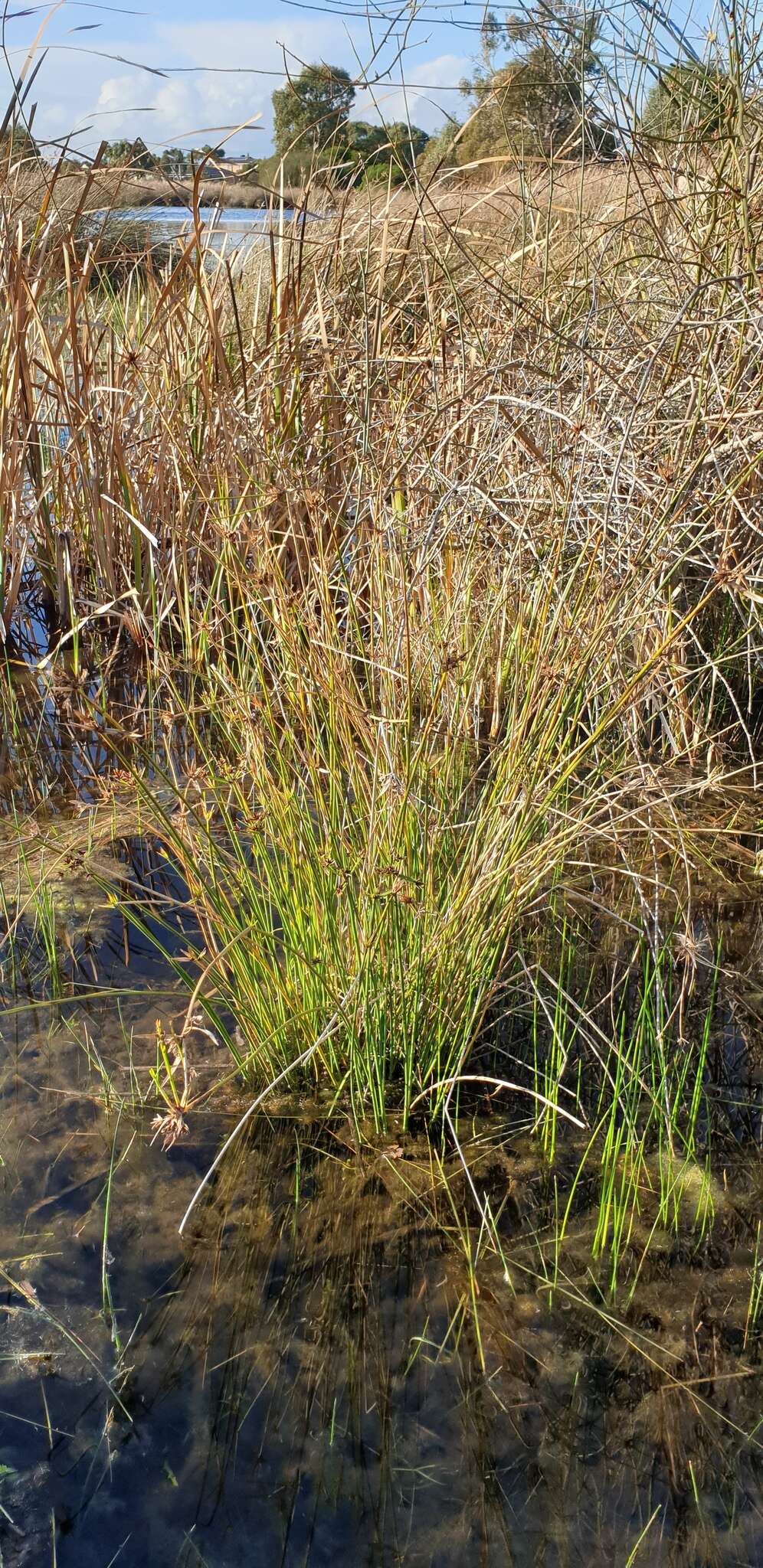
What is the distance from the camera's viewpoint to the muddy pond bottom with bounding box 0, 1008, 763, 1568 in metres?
1.22

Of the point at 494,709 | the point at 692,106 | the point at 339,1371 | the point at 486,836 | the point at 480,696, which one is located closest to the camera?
the point at 339,1371

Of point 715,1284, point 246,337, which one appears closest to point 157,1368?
point 715,1284

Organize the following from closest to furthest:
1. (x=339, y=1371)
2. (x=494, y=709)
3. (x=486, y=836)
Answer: (x=339, y=1371) → (x=486, y=836) → (x=494, y=709)

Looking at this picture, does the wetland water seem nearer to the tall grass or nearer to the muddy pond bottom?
the muddy pond bottom

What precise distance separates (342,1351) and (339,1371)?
30 mm

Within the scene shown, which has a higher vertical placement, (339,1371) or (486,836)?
(486,836)

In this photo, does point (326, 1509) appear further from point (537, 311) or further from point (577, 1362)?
point (537, 311)

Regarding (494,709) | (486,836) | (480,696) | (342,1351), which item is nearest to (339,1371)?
(342,1351)

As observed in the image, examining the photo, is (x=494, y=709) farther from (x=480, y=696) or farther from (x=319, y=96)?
(x=319, y=96)

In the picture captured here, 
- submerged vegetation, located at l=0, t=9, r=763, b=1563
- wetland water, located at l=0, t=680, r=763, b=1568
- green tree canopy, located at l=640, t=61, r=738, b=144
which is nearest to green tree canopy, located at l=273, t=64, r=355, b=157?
submerged vegetation, located at l=0, t=9, r=763, b=1563

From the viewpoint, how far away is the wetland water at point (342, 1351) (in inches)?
48.3

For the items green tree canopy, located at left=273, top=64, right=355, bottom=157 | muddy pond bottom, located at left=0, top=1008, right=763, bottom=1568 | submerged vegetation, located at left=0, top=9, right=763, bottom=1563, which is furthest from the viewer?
green tree canopy, located at left=273, top=64, right=355, bottom=157

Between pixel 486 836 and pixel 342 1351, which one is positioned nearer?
pixel 342 1351

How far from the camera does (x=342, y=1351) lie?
144cm
